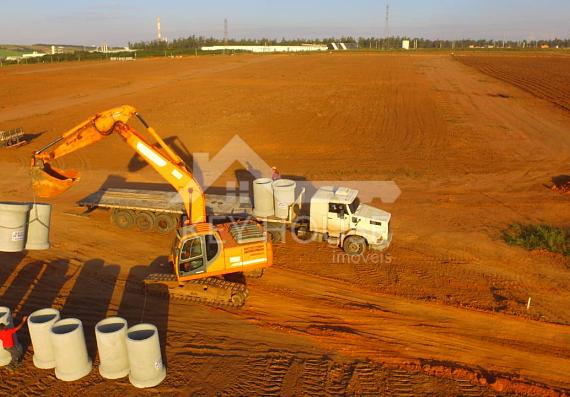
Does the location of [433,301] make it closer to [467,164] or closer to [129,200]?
[129,200]

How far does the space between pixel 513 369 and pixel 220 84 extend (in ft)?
152

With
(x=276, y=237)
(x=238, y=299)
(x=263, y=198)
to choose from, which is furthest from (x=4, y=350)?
(x=276, y=237)

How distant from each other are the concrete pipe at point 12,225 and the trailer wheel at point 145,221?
5688 millimetres

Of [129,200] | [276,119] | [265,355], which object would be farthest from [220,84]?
[265,355]

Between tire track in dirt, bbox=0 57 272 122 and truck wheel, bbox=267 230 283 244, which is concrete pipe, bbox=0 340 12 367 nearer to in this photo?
truck wheel, bbox=267 230 283 244

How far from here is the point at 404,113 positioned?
3728 cm

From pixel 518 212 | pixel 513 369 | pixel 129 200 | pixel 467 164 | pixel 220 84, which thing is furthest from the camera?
pixel 220 84

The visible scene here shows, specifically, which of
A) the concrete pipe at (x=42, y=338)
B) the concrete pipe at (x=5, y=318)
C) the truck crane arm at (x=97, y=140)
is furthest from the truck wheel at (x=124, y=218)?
the concrete pipe at (x=42, y=338)

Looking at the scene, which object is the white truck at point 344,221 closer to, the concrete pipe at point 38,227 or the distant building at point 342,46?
the concrete pipe at point 38,227

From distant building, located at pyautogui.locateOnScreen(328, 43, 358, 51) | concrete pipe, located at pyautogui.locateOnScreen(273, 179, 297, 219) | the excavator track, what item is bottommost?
the excavator track

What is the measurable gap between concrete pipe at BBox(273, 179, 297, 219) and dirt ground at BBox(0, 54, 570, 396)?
1250mm

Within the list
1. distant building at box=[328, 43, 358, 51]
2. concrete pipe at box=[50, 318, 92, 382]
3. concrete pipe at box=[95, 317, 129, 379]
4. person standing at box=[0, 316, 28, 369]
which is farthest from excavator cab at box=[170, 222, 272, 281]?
distant building at box=[328, 43, 358, 51]

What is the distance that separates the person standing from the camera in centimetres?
961

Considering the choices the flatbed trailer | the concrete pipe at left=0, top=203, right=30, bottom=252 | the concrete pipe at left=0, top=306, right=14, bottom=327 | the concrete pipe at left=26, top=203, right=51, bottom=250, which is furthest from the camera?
the flatbed trailer
